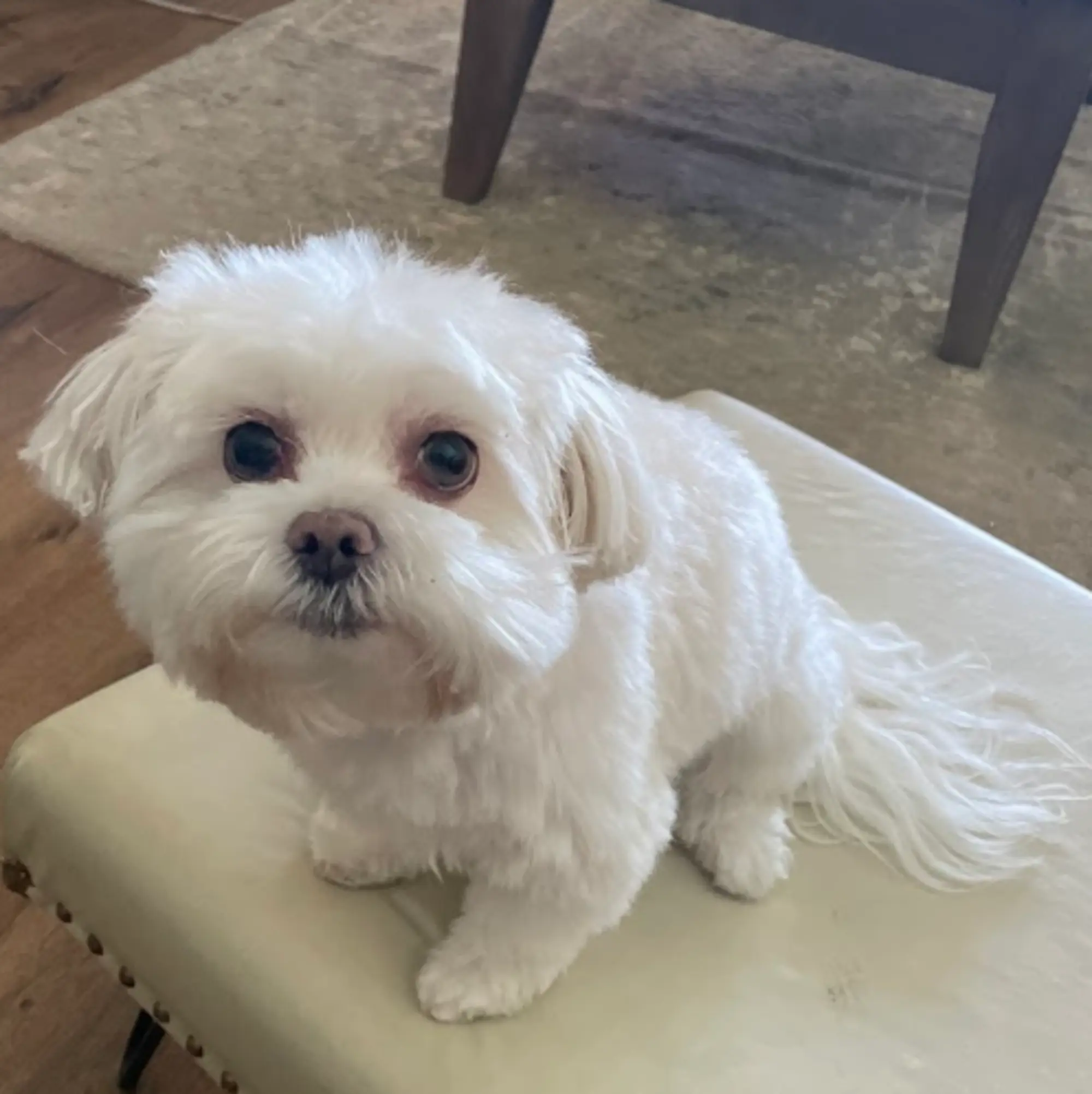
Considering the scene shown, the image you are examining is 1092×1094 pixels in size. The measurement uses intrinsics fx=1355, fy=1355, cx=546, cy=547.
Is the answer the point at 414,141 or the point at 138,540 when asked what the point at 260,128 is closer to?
the point at 414,141

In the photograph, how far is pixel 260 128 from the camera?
2.39 m

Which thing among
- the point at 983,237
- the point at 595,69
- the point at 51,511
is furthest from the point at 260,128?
the point at 983,237

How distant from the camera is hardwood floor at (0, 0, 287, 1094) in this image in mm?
1179

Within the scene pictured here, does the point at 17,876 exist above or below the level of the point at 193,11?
above

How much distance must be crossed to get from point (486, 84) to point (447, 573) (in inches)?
66.0

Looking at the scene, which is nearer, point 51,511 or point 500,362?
point 500,362

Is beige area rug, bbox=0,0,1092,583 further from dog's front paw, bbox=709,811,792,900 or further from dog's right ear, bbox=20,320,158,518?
dog's right ear, bbox=20,320,158,518

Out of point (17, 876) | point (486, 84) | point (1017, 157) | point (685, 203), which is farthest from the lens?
point (685, 203)

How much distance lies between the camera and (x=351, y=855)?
0.83m

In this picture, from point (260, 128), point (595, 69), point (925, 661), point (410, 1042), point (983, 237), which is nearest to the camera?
point (410, 1042)

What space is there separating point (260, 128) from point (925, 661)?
178 centimetres

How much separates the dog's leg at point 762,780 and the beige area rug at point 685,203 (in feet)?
3.11

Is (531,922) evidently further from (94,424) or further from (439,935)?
(94,424)

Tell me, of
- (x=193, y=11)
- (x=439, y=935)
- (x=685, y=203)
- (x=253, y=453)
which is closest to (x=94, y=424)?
(x=253, y=453)
